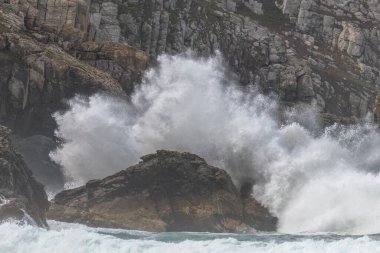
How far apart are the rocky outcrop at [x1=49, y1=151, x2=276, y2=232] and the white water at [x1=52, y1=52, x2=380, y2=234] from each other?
5088 mm

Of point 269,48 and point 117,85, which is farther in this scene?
point 269,48

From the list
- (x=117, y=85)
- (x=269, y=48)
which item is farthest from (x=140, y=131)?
(x=269, y=48)

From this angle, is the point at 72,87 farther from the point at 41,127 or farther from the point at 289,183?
the point at 289,183

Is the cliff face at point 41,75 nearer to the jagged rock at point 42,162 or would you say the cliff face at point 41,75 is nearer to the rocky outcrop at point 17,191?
the jagged rock at point 42,162

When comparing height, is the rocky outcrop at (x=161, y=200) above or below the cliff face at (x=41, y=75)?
below

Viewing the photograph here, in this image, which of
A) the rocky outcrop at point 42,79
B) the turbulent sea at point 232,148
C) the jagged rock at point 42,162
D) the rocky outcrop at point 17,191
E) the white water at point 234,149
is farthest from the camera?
the rocky outcrop at point 42,79

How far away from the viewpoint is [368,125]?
94.8 meters

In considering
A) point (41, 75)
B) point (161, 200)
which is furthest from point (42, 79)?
point (161, 200)

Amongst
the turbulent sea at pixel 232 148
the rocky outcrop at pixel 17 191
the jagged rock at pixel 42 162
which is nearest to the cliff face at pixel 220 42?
the jagged rock at pixel 42 162

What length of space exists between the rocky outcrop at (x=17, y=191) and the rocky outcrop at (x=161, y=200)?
434cm

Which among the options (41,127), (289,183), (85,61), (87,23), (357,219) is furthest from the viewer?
(87,23)

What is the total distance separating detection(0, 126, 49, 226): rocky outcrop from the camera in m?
30.0

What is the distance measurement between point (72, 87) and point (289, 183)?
19495 millimetres

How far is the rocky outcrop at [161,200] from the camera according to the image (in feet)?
130
